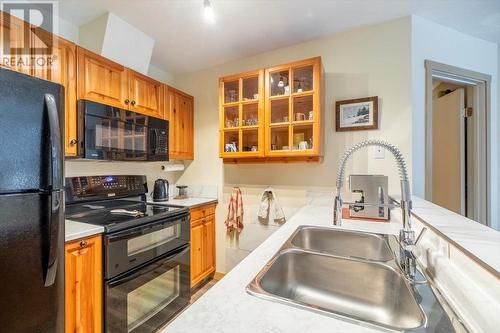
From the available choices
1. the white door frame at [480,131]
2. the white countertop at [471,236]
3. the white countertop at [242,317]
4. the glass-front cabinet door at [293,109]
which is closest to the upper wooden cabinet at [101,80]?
the glass-front cabinet door at [293,109]

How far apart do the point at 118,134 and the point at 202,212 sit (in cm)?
104

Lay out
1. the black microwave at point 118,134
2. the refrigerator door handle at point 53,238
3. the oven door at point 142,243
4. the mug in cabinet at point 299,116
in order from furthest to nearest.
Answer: the mug in cabinet at point 299,116
the black microwave at point 118,134
the oven door at point 142,243
the refrigerator door handle at point 53,238

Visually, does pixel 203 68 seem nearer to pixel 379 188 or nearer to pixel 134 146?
pixel 134 146

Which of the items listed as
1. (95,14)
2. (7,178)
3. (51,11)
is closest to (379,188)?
(7,178)

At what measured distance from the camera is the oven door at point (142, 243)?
1.34 m

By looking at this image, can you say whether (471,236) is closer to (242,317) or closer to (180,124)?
(242,317)

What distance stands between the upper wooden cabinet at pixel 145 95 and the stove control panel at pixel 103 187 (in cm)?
65

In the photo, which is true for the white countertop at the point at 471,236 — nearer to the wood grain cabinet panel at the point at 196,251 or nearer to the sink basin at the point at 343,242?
the sink basin at the point at 343,242

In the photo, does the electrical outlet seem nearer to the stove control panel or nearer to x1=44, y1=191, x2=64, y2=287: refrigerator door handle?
x1=44, y1=191, x2=64, y2=287: refrigerator door handle

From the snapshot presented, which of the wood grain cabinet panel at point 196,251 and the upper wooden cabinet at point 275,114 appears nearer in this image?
the upper wooden cabinet at point 275,114

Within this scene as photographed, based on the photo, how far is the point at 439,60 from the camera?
6.06ft

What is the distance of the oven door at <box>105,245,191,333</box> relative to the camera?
53.3 inches

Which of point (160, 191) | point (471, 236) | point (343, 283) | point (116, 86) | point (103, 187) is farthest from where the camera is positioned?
point (160, 191)

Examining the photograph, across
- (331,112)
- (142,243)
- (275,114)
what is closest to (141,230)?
(142,243)
